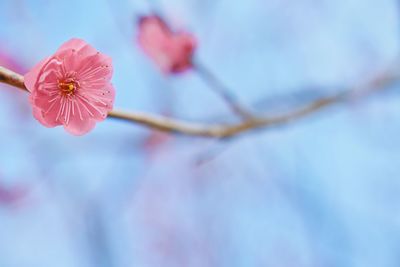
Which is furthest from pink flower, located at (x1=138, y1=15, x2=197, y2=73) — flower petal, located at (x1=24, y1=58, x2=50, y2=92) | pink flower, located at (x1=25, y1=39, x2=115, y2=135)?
flower petal, located at (x1=24, y1=58, x2=50, y2=92)

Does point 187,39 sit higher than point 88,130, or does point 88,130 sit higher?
point 187,39

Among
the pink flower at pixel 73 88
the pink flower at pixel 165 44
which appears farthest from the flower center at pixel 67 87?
the pink flower at pixel 165 44

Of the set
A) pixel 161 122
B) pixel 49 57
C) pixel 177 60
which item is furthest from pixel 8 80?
pixel 177 60

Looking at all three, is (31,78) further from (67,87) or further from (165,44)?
(165,44)

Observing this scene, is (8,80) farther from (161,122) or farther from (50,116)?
(161,122)

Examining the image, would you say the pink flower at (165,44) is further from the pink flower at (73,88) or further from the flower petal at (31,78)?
the flower petal at (31,78)

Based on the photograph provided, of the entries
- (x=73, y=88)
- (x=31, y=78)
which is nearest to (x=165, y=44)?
(x=73, y=88)
